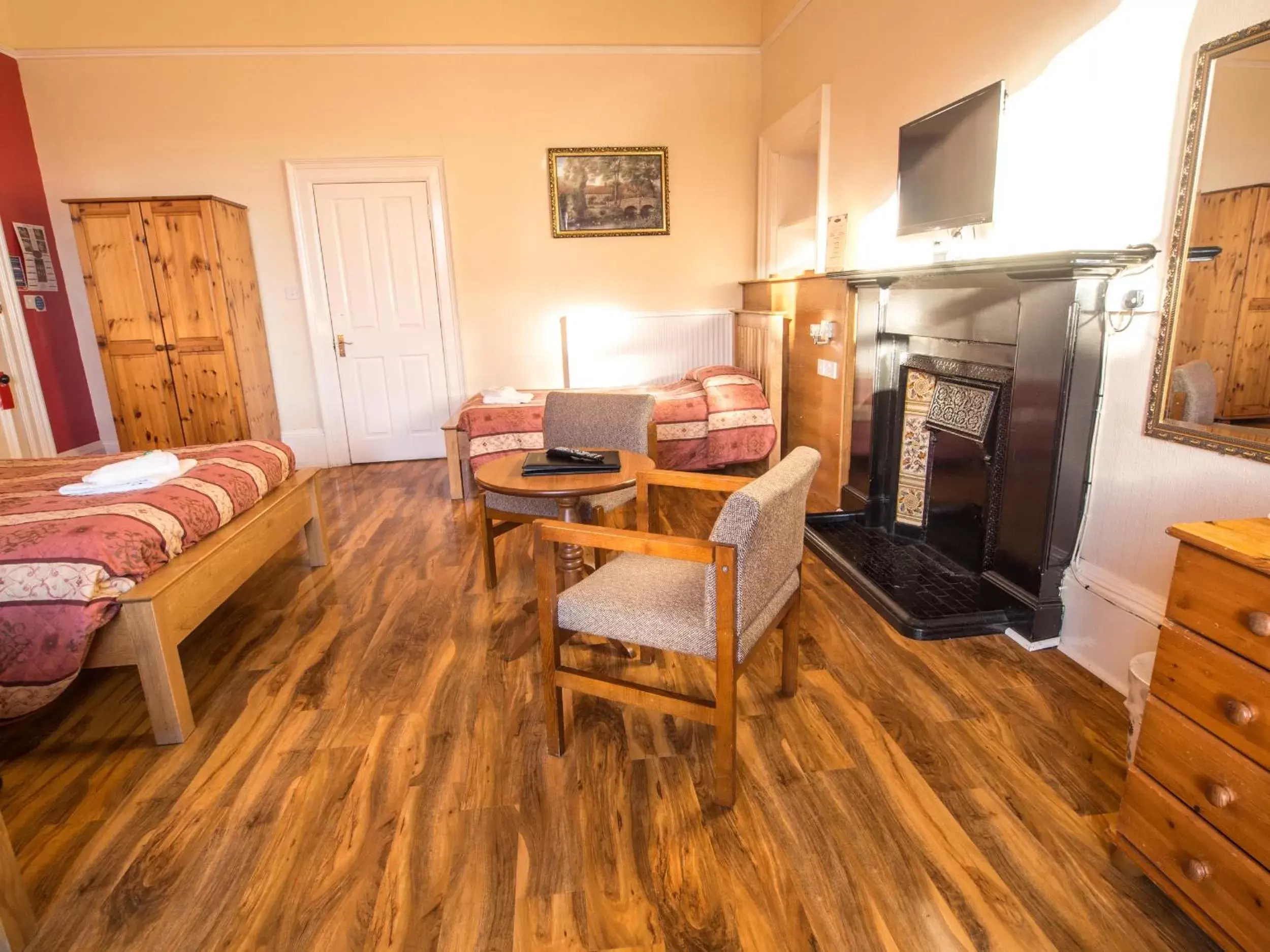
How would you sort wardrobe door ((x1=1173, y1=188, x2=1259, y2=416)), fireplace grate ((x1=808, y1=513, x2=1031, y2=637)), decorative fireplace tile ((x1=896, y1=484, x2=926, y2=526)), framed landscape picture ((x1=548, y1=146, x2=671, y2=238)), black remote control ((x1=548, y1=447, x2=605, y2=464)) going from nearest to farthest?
wardrobe door ((x1=1173, y1=188, x2=1259, y2=416)), fireplace grate ((x1=808, y1=513, x2=1031, y2=637)), black remote control ((x1=548, y1=447, x2=605, y2=464)), decorative fireplace tile ((x1=896, y1=484, x2=926, y2=526)), framed landscape picture ((x1=548, y1=146, x2=671, y2=238))

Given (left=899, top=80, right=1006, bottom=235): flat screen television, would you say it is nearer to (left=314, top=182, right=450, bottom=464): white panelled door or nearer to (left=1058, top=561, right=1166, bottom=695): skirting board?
(left=1058, top=561, right=1166, bottom=695): skirting board

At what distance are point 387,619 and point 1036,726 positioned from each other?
89.0 inches

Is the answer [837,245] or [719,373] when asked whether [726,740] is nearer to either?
[837,245]

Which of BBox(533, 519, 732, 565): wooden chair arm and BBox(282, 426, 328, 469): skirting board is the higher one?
BBox(533, 519, 732, 565): wooden chair arm

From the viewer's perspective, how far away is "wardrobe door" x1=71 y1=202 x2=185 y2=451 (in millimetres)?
4484

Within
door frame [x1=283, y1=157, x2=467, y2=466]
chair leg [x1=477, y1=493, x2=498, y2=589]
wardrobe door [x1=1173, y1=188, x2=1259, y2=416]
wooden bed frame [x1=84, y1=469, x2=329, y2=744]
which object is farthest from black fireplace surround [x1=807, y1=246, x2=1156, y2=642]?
door frame [x1=283, y1=157, x2=467, y2=466]

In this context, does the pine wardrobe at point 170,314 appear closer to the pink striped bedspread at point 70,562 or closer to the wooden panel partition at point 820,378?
the pink striped bedspread at point 70,562

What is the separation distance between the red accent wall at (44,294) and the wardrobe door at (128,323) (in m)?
0.44

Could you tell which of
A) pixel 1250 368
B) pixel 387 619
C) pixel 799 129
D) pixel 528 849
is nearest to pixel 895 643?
pixel 1250 368

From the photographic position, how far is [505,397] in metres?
4.70

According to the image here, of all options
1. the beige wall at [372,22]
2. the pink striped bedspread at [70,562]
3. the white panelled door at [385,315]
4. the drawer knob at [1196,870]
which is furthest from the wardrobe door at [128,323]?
the drawer knob at [1196,870]

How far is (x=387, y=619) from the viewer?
9.14 ft

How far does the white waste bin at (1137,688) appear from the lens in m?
1.68

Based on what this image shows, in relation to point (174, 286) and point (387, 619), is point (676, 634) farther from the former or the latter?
point (174, 286)
